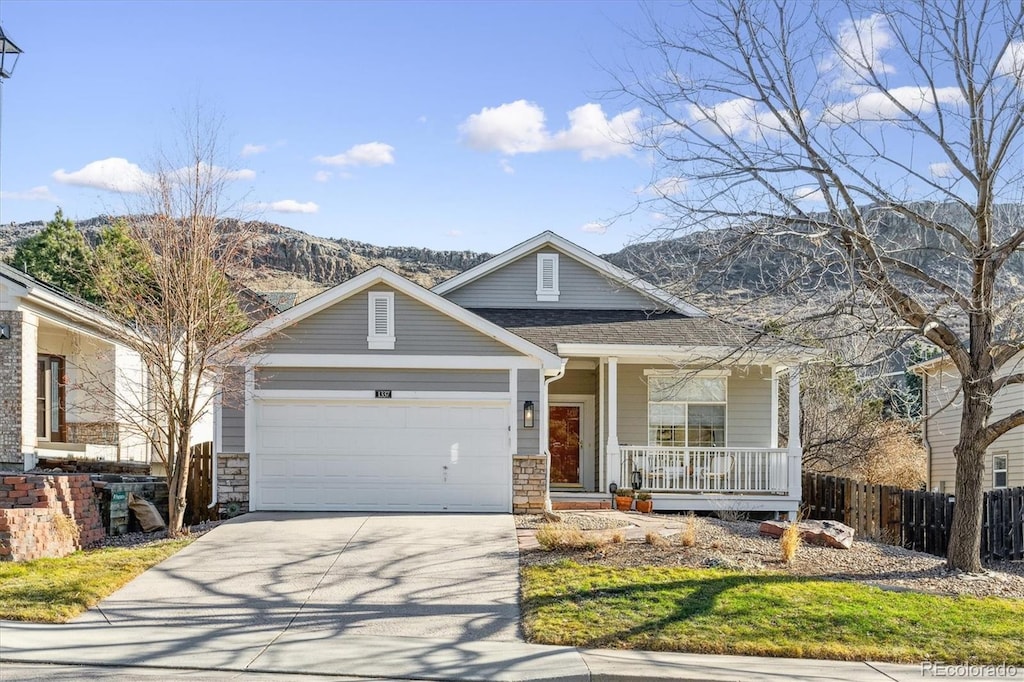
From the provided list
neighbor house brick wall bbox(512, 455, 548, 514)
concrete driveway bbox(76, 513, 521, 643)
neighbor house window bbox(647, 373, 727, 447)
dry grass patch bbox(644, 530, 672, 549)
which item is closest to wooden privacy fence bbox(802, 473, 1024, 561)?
neighbor house window bbox(647, 373, 727, 447)

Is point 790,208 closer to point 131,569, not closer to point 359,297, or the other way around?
point 359,297

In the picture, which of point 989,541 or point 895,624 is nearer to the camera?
point 895,624

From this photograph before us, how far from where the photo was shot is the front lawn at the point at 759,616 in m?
9.56

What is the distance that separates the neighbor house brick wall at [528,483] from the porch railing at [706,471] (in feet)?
8.73

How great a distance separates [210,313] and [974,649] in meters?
10.9

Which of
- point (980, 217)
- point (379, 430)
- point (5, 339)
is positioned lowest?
point (379, 430)

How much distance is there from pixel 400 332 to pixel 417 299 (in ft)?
2.07

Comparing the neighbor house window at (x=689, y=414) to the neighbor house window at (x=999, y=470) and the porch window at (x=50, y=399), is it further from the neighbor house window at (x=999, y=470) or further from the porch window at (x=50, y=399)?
the porch window at (x=50, y=399)

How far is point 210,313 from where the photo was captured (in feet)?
48.1

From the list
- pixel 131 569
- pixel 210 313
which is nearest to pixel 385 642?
pixel 131 569

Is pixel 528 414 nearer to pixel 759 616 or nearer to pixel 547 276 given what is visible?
pixel 547 276

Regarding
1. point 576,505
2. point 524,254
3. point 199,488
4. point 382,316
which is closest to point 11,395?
point 199,488

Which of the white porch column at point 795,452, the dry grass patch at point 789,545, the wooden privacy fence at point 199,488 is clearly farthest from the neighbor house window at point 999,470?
the wooden privacy fence at point 199,488

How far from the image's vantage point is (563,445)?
21.8 metres
